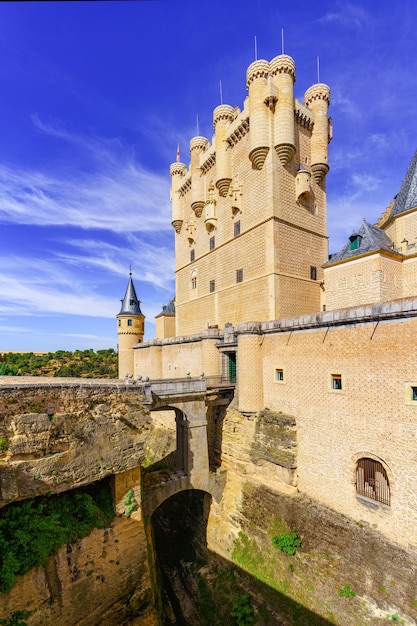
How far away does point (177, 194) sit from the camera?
26703 millimetres

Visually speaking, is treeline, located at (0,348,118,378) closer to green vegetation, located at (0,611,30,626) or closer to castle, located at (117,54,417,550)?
castle, located at (117,54,417,550)

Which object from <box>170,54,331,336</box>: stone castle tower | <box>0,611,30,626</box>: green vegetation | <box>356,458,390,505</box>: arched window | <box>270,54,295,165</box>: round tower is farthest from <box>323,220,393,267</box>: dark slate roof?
<box>0,611,30,626</box>: green vegetation

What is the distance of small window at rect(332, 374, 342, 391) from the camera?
35.8 feet

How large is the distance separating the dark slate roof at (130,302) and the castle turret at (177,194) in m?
8.80

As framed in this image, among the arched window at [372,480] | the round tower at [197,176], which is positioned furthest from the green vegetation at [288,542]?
the round tower at [197,176]

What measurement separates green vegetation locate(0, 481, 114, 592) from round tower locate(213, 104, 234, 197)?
66.0 ft

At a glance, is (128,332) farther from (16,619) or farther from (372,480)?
(372,480)

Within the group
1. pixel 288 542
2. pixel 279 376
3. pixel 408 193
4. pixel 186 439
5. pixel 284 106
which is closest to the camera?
pixel 288 542

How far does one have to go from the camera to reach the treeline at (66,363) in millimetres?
41250

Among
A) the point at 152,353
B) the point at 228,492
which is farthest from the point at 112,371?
the point at 228,492

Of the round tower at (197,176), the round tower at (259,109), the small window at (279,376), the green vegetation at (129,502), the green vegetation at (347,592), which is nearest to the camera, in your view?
the green vegetation at (347,592)

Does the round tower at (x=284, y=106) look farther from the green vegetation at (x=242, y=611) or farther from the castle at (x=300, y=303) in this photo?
the green vegetation at (x=242, y=611)

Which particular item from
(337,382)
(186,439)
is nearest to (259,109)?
(337,382)

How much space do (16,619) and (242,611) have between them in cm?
836
